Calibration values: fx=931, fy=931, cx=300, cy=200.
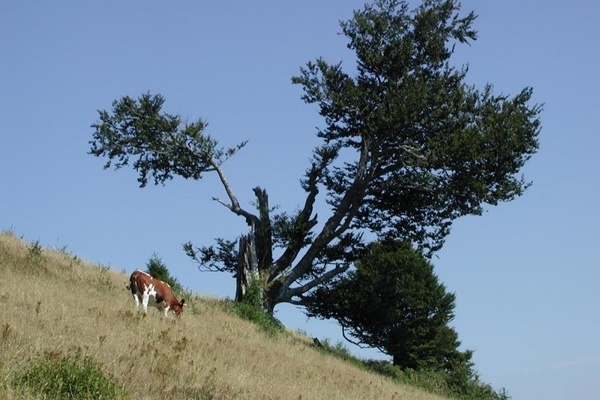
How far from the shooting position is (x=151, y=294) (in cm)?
2431

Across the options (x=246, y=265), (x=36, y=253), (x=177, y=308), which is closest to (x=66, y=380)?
(x=177, y=308)

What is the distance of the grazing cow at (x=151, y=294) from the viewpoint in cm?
2417

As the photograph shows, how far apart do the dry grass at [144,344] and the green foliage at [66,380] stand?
21 cm

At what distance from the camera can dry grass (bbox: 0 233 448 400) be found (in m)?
14.2

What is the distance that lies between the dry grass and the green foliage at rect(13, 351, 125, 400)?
214mm

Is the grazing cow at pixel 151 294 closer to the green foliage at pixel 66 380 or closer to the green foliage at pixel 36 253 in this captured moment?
the green foliage at pixel 36 253

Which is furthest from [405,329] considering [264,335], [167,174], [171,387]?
[171,387]

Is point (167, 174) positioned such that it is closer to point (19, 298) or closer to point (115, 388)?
point (19, 298)

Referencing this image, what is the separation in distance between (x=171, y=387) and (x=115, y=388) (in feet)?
4.90

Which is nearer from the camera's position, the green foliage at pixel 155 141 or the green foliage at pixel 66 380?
the green foliage at pixel 66 380

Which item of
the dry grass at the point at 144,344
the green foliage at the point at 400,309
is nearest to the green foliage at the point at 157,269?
the dry grass at the point at 144,344

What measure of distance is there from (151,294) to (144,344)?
7609 millimetres

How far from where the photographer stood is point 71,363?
1294 cm

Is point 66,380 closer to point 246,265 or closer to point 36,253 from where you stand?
point 36,253
